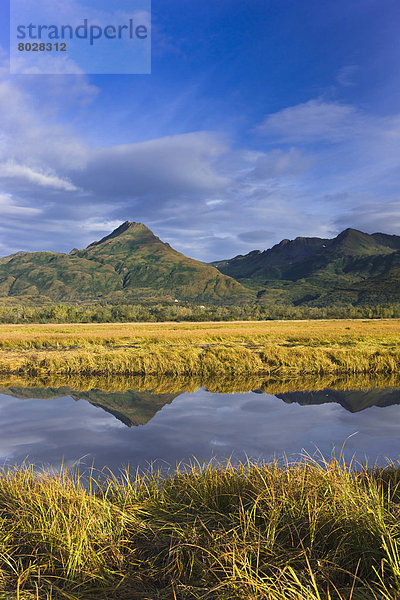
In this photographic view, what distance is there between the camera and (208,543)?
480cm

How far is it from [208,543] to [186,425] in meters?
8.96

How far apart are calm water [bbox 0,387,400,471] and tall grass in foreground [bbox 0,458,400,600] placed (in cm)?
388

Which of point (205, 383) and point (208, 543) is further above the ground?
point (208, 543)

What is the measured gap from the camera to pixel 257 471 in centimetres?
649

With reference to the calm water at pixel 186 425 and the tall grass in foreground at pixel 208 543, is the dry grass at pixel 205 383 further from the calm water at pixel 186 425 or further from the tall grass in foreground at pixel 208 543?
the tall grass in foreground at pixel 208 543

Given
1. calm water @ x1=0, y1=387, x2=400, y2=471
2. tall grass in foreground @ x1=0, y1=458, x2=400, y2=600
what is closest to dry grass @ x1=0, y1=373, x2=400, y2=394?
calm water @ x1=0, y1=387, x2=400, y2=471

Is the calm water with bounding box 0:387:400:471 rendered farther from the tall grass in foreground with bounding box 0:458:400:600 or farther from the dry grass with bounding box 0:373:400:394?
the tall grass in foreground with bounding box 0:458:400:600

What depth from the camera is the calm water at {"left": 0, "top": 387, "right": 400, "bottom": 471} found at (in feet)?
34.8

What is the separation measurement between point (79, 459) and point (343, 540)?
6979 mm

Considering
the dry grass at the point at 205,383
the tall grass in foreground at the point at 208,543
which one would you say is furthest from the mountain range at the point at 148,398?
the tall grass in foreground at the point at 208,543

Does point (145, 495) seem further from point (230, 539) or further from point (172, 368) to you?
point (172, 368)

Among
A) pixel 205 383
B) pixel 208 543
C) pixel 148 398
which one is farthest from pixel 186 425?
pixel 208 543

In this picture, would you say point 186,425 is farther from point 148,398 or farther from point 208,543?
point 208,543

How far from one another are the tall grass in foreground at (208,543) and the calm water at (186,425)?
388cm
